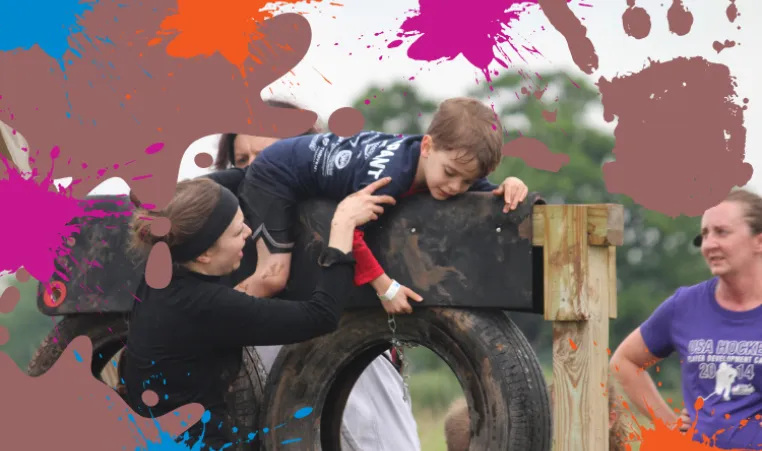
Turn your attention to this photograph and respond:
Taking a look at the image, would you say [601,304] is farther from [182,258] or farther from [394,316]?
[182,258]

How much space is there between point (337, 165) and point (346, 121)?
0.58 ft

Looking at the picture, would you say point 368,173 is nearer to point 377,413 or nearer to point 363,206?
point 363,206

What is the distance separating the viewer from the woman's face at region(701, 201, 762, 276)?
4.59 meters

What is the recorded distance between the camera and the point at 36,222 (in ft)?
14.8

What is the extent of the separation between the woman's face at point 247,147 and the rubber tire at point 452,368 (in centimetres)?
117

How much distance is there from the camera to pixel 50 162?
457 cm

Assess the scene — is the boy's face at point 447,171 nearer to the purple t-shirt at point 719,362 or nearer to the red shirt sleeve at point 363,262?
the red shirt sleeve at point 363,262

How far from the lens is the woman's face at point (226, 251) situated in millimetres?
3996

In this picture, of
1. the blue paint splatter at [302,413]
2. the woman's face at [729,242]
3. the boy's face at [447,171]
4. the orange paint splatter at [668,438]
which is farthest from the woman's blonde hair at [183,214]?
the woman's face at [729,242]

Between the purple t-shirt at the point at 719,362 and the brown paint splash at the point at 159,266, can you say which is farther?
the purple t-shirt at the point at 719,362

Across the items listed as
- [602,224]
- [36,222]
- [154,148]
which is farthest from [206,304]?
[602,224]

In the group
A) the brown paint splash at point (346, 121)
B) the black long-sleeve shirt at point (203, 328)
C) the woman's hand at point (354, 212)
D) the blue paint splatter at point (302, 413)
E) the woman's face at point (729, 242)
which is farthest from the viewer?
the woman's face at point (729, 242)

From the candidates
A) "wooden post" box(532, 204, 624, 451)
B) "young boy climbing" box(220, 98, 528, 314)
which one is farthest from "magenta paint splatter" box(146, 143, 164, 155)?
"wooden post" box(532, 204, 624, 451)

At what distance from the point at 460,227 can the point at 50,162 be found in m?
1.72
